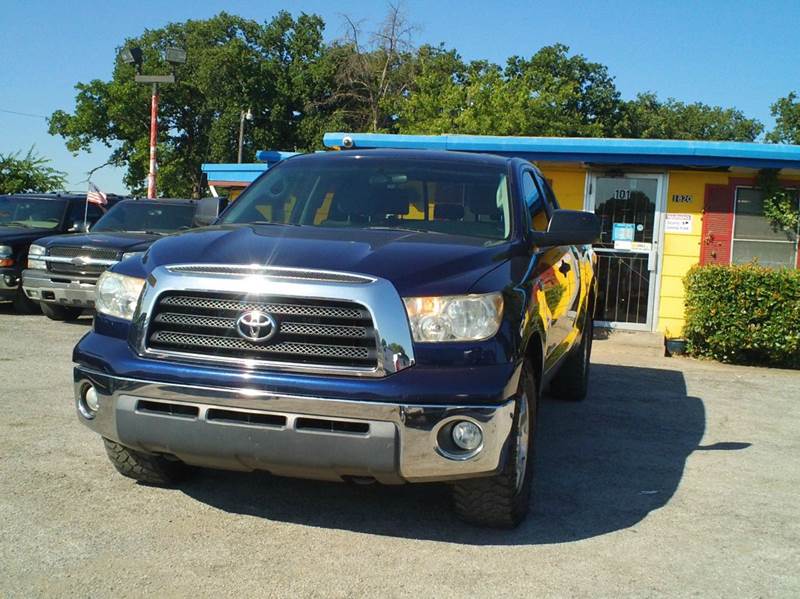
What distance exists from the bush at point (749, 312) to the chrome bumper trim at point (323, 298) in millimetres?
7684

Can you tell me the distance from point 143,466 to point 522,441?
1.93 metres

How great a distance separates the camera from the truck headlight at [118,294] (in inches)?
149

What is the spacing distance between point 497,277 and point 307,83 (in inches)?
1874

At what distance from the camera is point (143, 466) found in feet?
13.9

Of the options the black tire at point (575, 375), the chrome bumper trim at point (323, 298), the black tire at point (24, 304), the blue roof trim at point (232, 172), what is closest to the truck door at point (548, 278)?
the chrome bumper trim at point (323, 298)

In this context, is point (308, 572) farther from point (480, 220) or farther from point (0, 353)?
point (0, 353)

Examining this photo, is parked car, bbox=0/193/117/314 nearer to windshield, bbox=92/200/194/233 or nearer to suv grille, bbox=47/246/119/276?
windshield, bbox=92/200/194/233

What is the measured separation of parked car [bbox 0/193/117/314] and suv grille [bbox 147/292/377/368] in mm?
8643

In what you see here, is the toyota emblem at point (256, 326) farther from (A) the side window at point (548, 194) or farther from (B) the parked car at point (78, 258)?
(B) the parked car at point (78, 258)

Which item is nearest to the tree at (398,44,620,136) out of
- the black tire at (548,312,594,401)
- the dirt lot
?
the black tire at (548,312,594,401)

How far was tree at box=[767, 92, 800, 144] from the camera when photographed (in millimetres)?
60000

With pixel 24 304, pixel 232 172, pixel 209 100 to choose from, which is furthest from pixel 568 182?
pixel 209 100

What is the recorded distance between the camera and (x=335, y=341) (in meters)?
3.45

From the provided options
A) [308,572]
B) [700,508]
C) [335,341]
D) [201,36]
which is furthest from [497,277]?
[201,36]
